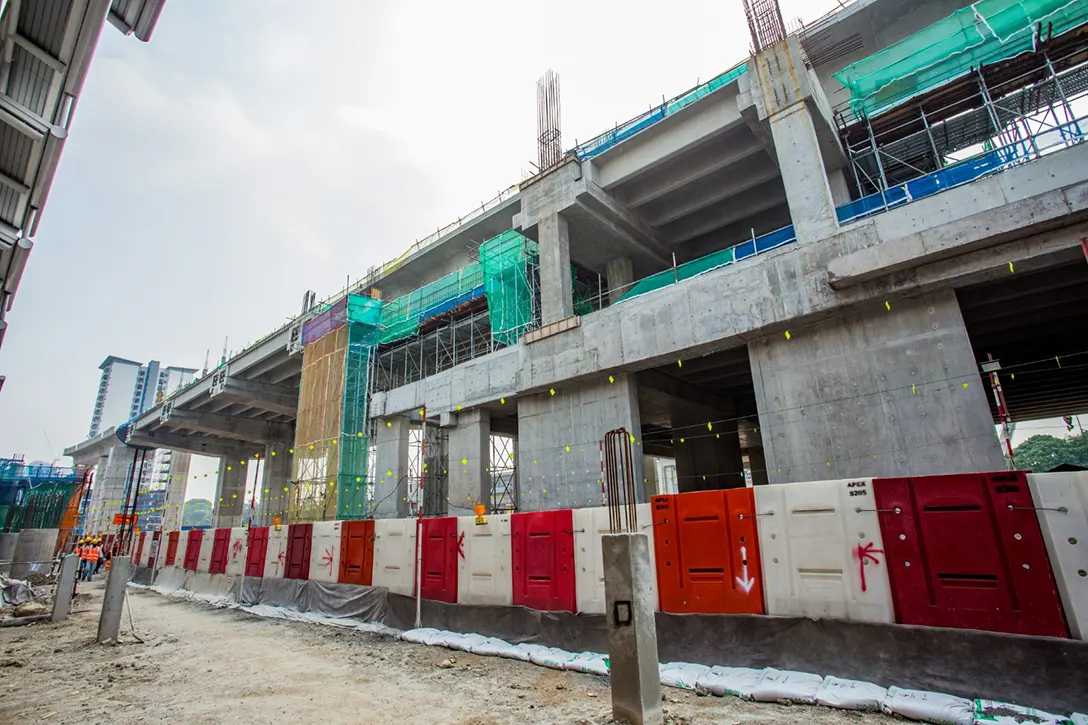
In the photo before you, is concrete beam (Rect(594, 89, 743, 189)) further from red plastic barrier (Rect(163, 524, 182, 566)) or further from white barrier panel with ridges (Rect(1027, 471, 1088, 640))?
red plastic barrier (Rect(163, 524, 182, 566))

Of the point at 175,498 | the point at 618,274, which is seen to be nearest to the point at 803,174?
the point at 618,274

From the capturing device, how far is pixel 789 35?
14430 mm

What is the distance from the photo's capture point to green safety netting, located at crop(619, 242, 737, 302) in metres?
14.7

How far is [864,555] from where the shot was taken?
224 inches

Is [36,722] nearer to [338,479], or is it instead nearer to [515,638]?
[515,638]

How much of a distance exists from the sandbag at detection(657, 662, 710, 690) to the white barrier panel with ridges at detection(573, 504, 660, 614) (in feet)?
3.92

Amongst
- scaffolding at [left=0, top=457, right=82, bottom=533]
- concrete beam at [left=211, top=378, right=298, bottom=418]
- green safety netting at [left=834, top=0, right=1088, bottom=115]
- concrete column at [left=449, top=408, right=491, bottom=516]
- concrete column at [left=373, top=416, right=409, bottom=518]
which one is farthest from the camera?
scaffolding at [left=0, top=457, right=82, bottom=533]

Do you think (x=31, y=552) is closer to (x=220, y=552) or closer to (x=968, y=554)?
(x=220, y=552)

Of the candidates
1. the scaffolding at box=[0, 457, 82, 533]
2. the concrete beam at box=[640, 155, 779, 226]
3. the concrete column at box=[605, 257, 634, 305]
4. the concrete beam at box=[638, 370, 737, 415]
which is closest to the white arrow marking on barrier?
the concrete beam at box=[638, 370, 737, 415]

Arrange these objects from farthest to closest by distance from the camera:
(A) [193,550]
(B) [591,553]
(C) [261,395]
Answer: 1. (C) [261,395]
2. (A) [193,550]
3. (B) [591,553]

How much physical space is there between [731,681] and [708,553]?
1.39 metres

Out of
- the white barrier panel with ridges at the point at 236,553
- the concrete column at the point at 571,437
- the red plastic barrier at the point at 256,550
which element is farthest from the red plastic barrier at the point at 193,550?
the concrete column at the point at 571,437

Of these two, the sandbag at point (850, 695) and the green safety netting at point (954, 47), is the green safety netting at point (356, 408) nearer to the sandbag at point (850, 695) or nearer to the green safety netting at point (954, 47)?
the sandbag at point (850, 695)

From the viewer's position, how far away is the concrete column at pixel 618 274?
69.4ft
